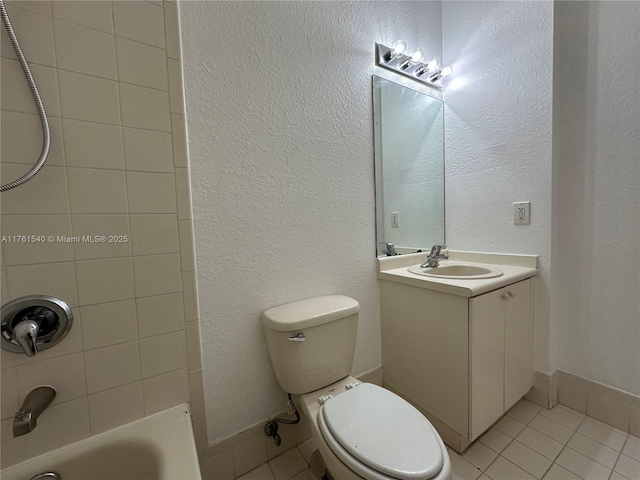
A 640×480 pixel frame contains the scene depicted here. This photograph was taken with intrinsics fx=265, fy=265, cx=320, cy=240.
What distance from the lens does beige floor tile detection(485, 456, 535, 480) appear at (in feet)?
3.39

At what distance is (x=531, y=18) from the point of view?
1355 millimetres

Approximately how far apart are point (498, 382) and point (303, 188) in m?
1.24

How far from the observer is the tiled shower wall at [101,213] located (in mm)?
691

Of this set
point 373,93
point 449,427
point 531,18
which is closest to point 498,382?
point 449,427

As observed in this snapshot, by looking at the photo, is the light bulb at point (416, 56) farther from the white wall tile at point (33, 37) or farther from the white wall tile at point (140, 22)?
the white wall tile at point (33, 37)

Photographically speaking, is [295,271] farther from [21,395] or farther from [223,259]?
[21,395]

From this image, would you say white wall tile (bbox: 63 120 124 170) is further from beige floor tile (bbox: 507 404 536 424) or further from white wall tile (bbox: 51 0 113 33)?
beige floor tile (bbox: 507 404 536 424)

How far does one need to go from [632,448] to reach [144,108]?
2313 millimetres

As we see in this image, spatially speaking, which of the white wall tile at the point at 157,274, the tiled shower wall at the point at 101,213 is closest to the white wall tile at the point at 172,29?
the tiled shower wall at the point at 101,213

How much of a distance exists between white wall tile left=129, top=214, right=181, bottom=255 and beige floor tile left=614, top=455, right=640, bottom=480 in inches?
73.6

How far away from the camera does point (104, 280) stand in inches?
31.1

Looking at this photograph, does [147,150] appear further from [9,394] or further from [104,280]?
[9,394]

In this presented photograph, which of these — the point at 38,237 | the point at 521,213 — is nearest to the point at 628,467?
the point at 521,213

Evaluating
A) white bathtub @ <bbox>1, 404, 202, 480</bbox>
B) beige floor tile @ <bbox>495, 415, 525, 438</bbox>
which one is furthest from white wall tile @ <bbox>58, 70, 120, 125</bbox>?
beige floor tile @ <bbox>495, 415, 525, 438</bbox>
